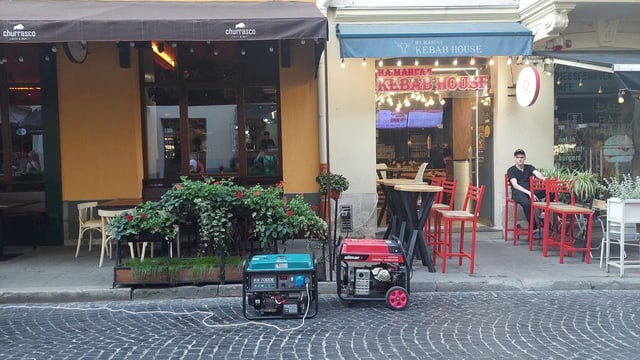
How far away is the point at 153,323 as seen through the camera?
5.43 meters

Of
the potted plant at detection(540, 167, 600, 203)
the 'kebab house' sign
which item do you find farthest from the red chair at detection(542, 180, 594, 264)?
the 'kebab house' sign

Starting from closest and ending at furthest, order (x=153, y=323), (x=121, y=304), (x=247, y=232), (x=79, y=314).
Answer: (x=153, y=323)
(x=79, y=314)
(x=121, y=304)
(x=247, y=232)

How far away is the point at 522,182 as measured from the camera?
8.87 meters

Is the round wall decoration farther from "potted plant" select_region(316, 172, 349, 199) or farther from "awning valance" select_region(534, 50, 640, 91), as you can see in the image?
"potted plant" select_region(316, 172, 349, 199)

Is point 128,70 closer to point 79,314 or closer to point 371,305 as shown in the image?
point 79,314

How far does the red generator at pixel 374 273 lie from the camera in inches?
227

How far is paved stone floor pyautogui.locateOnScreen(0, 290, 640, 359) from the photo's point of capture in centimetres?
455

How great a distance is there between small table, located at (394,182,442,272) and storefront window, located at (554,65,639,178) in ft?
13.5

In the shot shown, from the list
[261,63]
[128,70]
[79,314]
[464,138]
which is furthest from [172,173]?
[464,138]

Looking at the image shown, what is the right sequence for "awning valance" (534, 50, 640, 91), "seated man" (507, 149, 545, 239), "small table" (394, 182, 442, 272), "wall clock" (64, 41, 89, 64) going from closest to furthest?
1. "small table" (394, 182, 442, 272)
2. "awning valance" (534, 50, 640, 91)
3. "wall clock" (64, 41, 89, 64)
4. "seated man" (507, 149, 545, 239)

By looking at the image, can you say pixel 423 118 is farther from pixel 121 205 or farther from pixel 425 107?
pixel 121 205

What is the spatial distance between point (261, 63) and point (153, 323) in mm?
5347

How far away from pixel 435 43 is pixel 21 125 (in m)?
7.02

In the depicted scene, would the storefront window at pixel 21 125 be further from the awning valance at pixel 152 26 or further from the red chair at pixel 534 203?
the red chair at pixel 534 203
